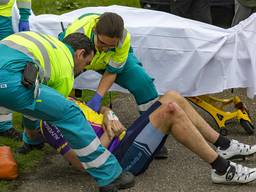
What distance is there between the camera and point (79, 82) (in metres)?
5.86

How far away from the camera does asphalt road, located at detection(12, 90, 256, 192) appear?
4.53m

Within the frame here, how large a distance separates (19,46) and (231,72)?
207 cm

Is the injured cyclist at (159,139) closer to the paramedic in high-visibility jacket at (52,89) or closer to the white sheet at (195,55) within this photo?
the paramedic in high-visibility jacket at (52,89)

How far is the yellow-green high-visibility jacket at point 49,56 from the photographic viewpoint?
4043mm

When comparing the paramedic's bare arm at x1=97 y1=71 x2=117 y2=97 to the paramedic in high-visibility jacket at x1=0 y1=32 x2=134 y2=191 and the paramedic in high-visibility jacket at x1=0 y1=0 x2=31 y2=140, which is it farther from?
the paramedic in high-visibility jacket at x1=0 y1=0 x2=31 y2=140

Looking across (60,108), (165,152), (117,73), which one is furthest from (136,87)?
(60,108)

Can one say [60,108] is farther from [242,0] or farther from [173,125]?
[242,0]

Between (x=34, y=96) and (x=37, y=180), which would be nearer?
(x=34, y=96)

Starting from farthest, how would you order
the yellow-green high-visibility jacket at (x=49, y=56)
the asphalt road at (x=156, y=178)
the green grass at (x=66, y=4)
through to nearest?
the green grass at (x=66, y=4)
the asphalt road at (x=156, y=178)
the yellow-green high-visibility jacket at (x=49, y=56)

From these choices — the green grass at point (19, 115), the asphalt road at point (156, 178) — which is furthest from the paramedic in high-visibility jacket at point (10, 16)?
the asphalt road at point (156, 178)

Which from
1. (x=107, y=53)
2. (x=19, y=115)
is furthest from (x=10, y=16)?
(x=107, y=53)

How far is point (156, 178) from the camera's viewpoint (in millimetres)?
4730

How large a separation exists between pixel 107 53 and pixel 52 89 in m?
1.09

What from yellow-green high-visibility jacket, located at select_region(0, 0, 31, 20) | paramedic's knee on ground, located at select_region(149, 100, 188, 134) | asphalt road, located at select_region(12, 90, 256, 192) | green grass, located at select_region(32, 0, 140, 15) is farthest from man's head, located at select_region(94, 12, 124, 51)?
green grass, located at select_region(32, 0, 140, 15)
